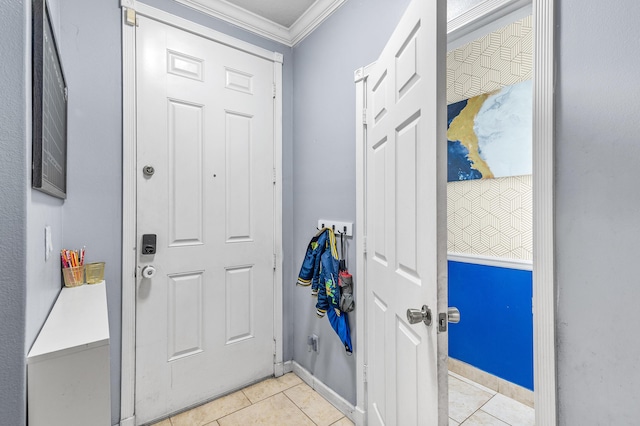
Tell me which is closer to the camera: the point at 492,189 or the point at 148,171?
the point at 148,171

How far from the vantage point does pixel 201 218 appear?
6.30 ft

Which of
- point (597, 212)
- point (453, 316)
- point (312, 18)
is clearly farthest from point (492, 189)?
point (312, 18)

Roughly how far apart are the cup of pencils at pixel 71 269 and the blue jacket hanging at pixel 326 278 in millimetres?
1132

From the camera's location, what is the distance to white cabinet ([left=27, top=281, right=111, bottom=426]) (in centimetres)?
67

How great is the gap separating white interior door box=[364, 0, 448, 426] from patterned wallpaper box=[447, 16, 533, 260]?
120 centimetres

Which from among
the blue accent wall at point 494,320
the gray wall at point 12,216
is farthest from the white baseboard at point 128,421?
the blue accent wall at point 494,320

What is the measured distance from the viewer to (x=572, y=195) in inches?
34.5

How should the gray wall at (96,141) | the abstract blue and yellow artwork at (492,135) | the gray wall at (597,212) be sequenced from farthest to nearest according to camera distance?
the abstract blue and yellow artwork at (492,135)
the gray wall at (96,141)
the gray wall at (597,212)

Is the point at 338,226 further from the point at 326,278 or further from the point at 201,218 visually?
the point at 201,218

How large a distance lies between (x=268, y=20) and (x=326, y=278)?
183 cm

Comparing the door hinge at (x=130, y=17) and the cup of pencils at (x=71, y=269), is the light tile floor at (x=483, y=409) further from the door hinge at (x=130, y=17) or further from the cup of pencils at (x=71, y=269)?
the door hinge at (x=130, y=17)

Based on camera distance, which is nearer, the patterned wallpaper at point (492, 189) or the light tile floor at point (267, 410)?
the light tile floor at point (267, 410)

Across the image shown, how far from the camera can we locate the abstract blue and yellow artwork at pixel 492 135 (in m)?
2.05

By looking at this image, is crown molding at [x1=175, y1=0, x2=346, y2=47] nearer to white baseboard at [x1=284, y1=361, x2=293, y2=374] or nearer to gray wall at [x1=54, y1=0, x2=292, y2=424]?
gray wall at [x1=54, y1=0, x2=292, y2=424]
